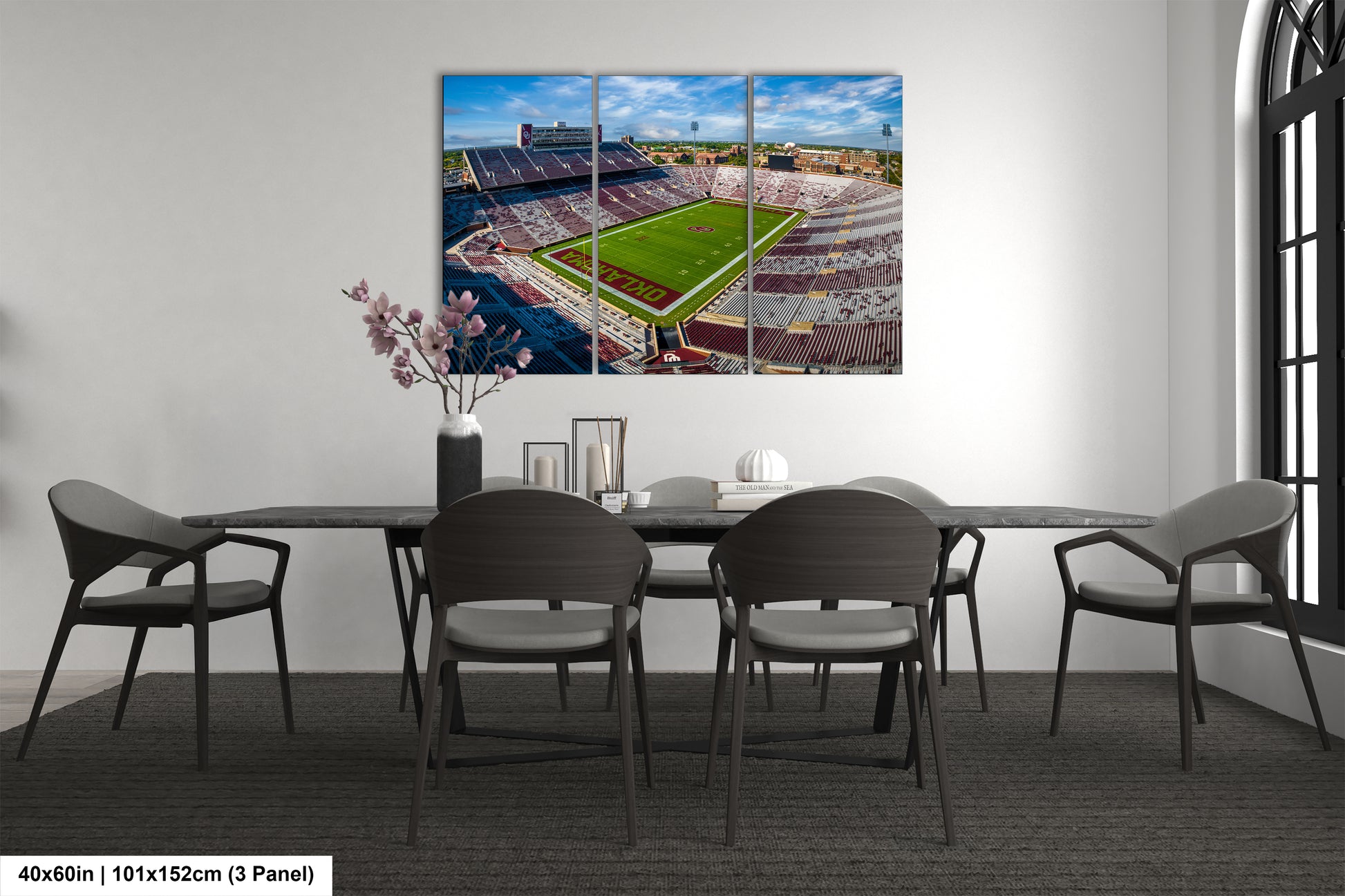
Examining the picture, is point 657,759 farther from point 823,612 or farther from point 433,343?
point 433,343

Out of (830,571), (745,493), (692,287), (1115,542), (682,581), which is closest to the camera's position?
(830,571)

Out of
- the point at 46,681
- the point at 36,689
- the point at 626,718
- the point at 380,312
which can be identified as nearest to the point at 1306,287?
the point at 626,718

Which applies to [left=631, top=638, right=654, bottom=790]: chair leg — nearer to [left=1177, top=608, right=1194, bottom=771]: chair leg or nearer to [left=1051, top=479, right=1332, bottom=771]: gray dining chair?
[left=1051, top=479, right=1332, bottom=771]: gray dining chair

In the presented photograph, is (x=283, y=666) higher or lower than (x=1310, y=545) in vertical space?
lower

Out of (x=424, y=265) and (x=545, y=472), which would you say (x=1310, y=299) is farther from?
(x=424, y=265)

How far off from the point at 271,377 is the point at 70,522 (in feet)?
5.22

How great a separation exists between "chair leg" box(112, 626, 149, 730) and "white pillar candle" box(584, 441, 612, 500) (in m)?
1.54

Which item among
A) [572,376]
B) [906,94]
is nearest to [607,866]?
[572,376]

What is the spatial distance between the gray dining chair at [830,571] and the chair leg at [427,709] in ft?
2.27

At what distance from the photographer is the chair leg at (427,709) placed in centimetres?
217

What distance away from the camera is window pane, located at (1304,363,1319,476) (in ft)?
11.7

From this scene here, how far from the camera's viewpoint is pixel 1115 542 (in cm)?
311

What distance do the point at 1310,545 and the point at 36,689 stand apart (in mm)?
5173

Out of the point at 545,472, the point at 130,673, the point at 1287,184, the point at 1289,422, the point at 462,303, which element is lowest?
the point at 130,673
